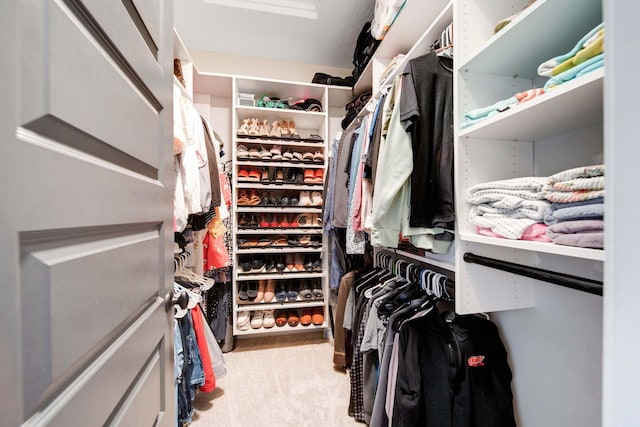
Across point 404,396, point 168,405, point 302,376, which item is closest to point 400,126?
point 404,396

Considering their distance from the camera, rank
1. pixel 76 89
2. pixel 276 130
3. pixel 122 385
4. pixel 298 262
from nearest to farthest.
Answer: pixel 76 89 < pixel 122 385 < pixel 276 130 < pixel 298 262

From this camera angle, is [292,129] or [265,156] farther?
[292,129]

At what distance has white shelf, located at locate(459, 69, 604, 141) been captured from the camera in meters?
0.51

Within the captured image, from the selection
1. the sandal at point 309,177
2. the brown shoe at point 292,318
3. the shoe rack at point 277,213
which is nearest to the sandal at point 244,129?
the shoe rack at point 277,213

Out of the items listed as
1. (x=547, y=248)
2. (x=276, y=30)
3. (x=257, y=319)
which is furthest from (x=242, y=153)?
(x=547, y=248)

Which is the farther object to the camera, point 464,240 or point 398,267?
point 398,267

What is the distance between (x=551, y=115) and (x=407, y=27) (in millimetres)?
997

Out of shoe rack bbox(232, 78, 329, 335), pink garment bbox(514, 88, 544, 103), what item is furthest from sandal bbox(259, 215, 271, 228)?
pink garment bbox(514, 88, 544, 103)

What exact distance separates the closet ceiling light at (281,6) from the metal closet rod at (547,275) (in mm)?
1955

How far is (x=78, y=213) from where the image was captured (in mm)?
333

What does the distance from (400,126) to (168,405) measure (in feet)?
3.76

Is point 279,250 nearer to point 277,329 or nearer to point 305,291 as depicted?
point 305,291

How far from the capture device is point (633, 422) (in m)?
0.26

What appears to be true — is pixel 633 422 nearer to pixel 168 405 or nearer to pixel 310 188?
pixel 168 405
